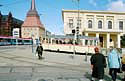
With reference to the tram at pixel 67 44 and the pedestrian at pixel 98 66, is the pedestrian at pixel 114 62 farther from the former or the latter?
the tram at pixel 67 44

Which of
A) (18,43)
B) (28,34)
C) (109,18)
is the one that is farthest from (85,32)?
(28,34)

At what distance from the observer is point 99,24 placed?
6869 centimetres

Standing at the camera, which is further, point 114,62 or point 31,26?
point 31,26

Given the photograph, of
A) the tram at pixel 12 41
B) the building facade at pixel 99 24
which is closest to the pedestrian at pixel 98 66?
the tram at pixel 12 41

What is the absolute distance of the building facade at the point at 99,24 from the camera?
65000 mm

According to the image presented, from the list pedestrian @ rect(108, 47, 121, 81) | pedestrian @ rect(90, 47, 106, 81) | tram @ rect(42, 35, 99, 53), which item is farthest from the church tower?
pedestrian @ rect(90, 47, 106, 81)

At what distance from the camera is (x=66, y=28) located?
65.7 m

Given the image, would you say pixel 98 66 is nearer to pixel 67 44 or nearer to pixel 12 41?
pixel 67 44

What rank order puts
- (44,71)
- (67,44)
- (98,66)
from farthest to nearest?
(67,44) < (44,71) < (98,66)

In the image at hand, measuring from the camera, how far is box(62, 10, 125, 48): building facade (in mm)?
65000

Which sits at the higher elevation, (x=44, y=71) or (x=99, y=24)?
(x=99, y=24)

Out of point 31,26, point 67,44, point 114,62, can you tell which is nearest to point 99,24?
point 67,44

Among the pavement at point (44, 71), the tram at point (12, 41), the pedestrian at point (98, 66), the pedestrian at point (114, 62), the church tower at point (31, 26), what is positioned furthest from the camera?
the church tower at point (31, 26)

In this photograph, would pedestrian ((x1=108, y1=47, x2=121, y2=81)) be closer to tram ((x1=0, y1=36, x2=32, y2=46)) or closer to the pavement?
the pavement
